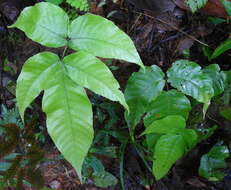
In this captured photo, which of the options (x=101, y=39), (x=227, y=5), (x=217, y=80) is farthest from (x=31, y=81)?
(x=227, y=5)

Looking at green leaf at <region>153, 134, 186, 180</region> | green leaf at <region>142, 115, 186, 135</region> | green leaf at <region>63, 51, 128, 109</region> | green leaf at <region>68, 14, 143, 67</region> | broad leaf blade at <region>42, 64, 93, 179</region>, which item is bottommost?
green leaf at <region>153, 134, 186, 180</region>

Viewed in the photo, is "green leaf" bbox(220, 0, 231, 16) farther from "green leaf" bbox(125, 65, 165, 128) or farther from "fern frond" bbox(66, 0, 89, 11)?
"fern frond" bbox(66, 0, 89, 11)

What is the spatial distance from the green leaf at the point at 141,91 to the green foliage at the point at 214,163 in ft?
1.98

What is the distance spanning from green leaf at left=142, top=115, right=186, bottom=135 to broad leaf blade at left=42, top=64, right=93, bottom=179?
49 cm

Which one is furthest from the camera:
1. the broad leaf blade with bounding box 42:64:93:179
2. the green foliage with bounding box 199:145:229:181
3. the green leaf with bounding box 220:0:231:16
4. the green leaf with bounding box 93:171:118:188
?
the green leaf with bounding box 93:171:118:188

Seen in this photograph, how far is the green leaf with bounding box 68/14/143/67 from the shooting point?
1.08 m

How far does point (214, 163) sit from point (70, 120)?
1.13m

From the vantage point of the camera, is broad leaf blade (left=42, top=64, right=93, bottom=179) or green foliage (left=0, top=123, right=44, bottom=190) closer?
broad leaf blade (left=42, top=64, right=93, bottom=179)

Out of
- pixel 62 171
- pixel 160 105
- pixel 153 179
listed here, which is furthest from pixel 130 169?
pixel 160 105

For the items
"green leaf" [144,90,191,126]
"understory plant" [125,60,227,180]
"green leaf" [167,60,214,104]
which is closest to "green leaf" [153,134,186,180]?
"understory plant" [125,60,227,180]

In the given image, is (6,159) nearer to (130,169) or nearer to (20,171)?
(20,171)

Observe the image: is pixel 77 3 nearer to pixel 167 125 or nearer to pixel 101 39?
pixel 101 39

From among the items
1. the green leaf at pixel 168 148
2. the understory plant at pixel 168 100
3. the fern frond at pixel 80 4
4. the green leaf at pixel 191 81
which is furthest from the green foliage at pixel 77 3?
the green leaf at pixel 168 148

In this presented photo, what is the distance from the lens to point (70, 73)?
3.57ft
